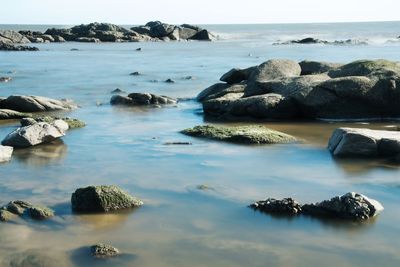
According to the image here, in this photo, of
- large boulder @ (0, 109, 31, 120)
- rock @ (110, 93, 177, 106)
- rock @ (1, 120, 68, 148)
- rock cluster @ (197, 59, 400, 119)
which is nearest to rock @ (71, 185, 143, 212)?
rock @ (1, 120, 68, 148)

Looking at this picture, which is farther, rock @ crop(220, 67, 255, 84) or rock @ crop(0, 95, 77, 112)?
rock @ crop(220, 67, 255, 84)

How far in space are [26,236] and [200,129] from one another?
747cm

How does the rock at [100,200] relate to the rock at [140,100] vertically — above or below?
above

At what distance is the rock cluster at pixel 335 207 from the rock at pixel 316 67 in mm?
13333

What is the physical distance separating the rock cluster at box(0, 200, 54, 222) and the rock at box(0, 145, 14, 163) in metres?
3.23

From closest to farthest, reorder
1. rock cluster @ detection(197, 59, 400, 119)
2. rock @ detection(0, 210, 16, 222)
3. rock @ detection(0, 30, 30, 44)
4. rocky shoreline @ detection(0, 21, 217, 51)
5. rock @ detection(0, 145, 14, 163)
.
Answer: rock @ detection(0, 210, 16, 222) → rock @ detection(0, 145, 14, 163) → rock cluster @ detection(197, 59, 400, 119) → rock @ detection(0, 30, 30, 44) → rocky shoreline @ detection(0, 21, 217, 51)

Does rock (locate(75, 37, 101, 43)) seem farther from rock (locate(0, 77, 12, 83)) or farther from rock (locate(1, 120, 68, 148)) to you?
rock (locate(1, 120, 68, 148))

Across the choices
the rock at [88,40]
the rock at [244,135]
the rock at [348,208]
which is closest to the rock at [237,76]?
the rock at [244,135]

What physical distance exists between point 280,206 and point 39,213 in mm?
3187

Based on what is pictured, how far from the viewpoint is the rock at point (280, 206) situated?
8.67 meters

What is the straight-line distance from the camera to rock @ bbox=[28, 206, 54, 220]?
8.55 metres

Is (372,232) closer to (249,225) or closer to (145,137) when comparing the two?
(249,225)

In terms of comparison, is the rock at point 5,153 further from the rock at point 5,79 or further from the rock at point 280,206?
the rock at point 5,79

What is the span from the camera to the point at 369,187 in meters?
10.1
